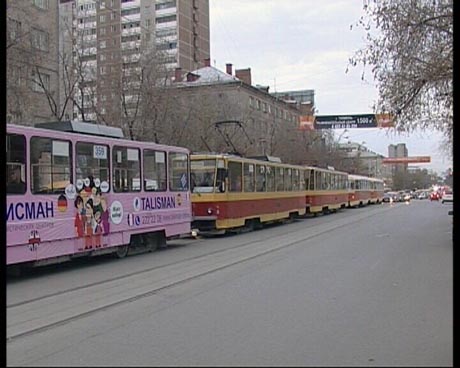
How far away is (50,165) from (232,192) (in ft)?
34.2

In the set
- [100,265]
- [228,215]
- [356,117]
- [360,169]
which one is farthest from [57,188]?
[360,169]

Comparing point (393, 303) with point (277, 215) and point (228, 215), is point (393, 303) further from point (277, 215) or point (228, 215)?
point (277, 215)

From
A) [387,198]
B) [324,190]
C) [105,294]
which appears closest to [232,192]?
[105,294]

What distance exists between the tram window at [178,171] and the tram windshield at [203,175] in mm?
3252

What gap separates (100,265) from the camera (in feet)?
43.5

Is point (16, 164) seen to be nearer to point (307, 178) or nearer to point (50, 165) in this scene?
point (50, 165)

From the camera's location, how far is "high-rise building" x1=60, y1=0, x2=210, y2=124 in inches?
602

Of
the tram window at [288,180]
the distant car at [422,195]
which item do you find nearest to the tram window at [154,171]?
the tram window at [288,180]

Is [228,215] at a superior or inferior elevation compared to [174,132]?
inferior

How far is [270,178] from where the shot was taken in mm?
25938

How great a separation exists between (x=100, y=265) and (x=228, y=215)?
830 centimetres

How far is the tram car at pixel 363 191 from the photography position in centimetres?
4906

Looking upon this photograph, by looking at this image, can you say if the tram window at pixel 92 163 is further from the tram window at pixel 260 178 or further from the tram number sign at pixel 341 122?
the tram number sign at pixel 341 122

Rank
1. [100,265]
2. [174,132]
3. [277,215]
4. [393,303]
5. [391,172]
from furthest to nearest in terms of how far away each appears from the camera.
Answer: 1. [391,172]
2. [174,132]
3. [277,215]
4. [100,265]
5. [393,303]
